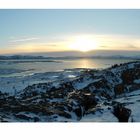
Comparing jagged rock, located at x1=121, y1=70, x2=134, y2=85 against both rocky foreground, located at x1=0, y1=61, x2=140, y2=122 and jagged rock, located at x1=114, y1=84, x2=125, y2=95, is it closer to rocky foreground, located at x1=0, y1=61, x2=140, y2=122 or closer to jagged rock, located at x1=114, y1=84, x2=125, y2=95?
rocky foreground, located at x1=0, y1=61, x2=140, y2=122

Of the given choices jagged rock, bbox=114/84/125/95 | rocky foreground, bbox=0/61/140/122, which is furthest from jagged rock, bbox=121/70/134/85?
jagged rock, bbox=114/84/125/95

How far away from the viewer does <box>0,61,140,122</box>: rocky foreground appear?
14.4m

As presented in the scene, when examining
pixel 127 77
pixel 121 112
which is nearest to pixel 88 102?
pixel 121 112

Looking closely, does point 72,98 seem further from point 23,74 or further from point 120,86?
point 23,74

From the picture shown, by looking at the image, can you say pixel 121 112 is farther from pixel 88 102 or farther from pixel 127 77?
pixel 127 77

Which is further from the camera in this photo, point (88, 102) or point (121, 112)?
point (88, 102)

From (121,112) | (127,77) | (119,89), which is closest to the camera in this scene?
(121,112)

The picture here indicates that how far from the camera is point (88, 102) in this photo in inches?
782

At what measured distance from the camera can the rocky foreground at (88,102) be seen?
1437 cm

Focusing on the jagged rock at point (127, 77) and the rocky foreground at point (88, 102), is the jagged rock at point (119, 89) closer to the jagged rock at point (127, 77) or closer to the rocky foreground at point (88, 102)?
the rocky foreground at point (88, 102)

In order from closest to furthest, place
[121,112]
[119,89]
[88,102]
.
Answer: [121,112], [88,102], [119,89]
